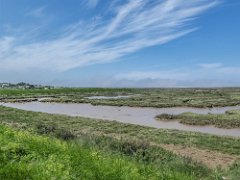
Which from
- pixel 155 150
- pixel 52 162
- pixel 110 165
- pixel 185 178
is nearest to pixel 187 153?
pixel 155 150

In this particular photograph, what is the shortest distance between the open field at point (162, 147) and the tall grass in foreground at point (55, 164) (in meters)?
0.23

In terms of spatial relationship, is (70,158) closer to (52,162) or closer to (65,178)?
(52,162)

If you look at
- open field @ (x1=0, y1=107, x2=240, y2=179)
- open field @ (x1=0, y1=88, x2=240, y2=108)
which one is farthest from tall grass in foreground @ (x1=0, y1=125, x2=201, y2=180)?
open field @ (x1=0, y1=88, x2=240, y2=108)

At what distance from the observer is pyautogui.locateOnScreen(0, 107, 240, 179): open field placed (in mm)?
15391

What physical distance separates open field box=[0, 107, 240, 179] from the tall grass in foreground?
9.0 inches

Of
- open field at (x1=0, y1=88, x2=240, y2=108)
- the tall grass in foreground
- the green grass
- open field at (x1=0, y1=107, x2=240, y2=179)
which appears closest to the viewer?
the tall grass in foreground

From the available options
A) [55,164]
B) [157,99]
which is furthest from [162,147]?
[157,99]

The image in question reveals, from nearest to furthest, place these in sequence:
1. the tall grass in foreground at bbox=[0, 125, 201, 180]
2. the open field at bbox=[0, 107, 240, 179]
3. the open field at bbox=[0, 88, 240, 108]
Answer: the tall grass in foreground at bbox=[0, 125, 201, 180] → the open field at bbox=[0, 107, 240, 179] → the open field at bbox=[0, 88, 240, 108]

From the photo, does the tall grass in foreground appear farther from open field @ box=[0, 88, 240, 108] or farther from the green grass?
open field @ box=[0, 88, 240, 108]

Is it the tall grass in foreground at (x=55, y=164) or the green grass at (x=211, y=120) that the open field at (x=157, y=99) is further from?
the tall grass in foreground at (x=55, y=164)

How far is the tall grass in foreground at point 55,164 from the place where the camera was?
818cm

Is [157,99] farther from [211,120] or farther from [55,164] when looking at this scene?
[55,164]

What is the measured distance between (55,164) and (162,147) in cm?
1686

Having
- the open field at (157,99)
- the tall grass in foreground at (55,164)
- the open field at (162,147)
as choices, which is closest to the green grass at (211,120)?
the open field at (162,147)
